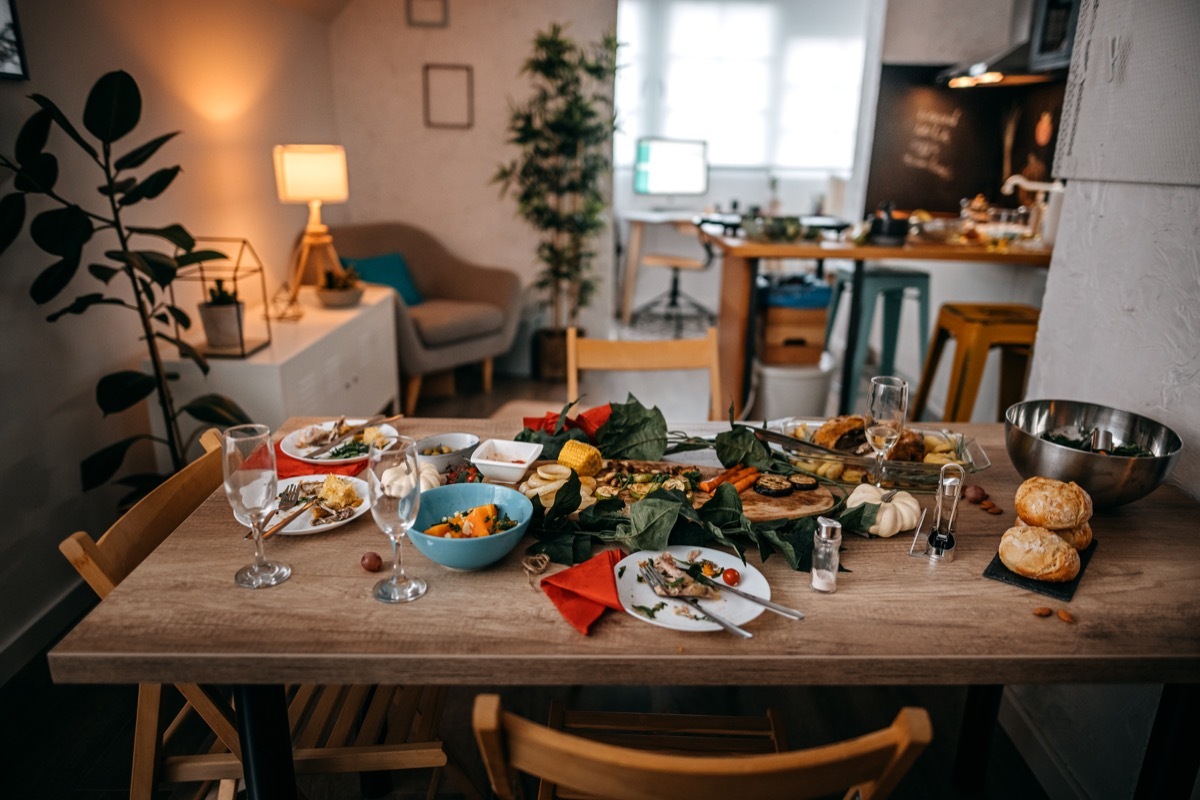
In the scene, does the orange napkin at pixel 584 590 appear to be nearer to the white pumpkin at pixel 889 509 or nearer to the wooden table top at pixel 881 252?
the white pumpkin at pixel 889 509

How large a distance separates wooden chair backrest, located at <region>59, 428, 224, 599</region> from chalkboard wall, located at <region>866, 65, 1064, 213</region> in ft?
15.0

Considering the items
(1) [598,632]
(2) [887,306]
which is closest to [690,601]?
(1) [598,632]

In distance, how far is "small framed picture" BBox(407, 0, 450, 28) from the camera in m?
4.53

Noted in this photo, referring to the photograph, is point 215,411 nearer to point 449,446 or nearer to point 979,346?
point 449,446

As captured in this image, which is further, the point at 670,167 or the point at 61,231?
the point at 670,167

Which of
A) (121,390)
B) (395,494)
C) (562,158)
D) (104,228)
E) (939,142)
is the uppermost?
(939,142)

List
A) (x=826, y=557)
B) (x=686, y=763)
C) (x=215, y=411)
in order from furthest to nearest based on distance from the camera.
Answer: (x=215, y=411) → (x=826, y=557) → (x=686, y=763)

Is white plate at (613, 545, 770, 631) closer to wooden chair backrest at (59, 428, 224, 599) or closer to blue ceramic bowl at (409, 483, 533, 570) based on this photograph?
blue ceramic bowl at (409, 483, 533, 570)

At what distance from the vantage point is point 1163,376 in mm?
1530

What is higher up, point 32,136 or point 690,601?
point 32,136

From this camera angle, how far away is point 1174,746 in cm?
114

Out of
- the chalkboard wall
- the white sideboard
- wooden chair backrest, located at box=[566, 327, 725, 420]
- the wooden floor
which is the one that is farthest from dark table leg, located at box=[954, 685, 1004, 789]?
the chalkboard wall

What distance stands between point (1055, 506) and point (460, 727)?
1.41m

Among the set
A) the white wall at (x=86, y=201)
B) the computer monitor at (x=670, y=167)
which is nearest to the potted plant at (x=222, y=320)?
the white wall at (x=86, y=201)
